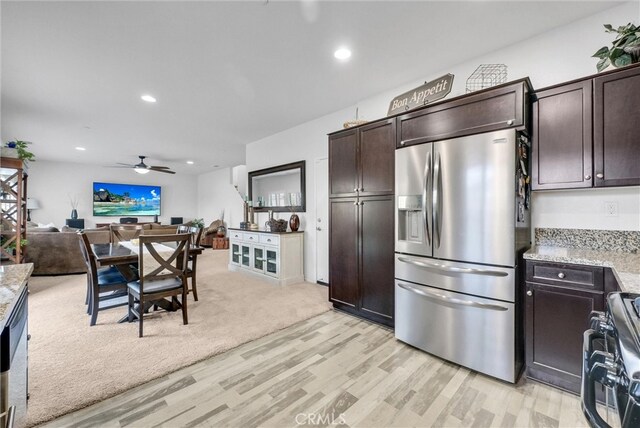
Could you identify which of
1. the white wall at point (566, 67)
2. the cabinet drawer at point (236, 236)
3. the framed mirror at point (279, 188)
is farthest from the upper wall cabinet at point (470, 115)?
the cabinet drawer at point (236, 236)

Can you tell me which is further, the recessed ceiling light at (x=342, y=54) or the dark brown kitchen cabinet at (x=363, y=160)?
the dark brown kitchen cabinet at (x=363, y=160)

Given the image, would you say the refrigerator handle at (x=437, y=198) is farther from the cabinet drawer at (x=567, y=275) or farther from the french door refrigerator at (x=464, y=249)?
the cabinet drawer at (x=567, y=275)

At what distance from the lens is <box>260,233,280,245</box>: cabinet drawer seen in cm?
433

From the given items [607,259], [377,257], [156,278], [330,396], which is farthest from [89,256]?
[607,259]

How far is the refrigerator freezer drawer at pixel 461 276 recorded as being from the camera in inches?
74.1

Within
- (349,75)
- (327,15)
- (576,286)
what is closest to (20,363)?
(327,15)

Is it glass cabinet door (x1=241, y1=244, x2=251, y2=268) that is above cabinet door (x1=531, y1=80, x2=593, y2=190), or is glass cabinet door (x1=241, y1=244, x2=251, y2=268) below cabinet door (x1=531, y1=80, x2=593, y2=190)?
below

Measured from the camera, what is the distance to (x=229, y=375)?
1.99 meters

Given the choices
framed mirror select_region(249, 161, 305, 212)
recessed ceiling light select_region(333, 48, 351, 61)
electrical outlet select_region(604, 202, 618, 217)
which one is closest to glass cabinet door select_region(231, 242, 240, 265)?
framed mirror select_region(249, 161, 305, 212)

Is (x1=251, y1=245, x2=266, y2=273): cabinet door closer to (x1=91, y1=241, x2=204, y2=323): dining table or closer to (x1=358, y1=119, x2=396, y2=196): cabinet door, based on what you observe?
(x1=91, y1=241, x2=204, y2=323): dining table

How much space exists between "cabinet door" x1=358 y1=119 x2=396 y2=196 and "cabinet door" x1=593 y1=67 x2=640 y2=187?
4.62 ft

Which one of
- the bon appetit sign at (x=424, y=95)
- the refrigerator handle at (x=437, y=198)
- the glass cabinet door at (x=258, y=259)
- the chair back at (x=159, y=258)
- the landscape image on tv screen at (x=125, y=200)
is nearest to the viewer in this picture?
the refrigerator handle at (x=437, y=198)

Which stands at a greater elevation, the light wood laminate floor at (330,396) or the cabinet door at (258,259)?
the cabinet door at (258,259)

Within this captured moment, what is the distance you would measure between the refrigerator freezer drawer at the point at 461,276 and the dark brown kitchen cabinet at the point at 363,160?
0.75 m
